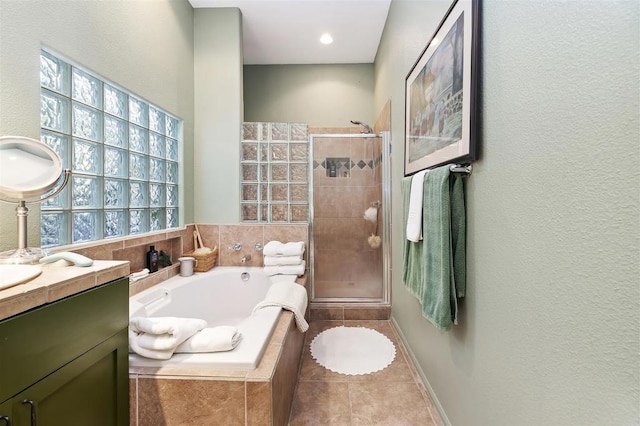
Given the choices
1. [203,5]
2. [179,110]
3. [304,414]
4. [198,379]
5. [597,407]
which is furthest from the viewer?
[203,5]

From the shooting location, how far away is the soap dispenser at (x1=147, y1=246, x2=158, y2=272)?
6.77 feet

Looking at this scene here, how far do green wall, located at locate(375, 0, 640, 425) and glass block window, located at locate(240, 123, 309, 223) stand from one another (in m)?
1.83

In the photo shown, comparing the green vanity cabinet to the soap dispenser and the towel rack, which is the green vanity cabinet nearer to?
the soap dispenser

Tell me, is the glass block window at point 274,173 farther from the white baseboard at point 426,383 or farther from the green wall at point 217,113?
the white baseboard at point 426,383

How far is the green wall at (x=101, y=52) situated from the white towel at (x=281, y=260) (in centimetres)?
83

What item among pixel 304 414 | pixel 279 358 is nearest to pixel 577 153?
pixel 279 358

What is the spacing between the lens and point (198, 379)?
3.54ft

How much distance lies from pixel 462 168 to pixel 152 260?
82.1 inches

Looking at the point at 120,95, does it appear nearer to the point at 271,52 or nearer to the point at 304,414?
the point at 271,52

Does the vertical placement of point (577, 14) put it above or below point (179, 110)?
below

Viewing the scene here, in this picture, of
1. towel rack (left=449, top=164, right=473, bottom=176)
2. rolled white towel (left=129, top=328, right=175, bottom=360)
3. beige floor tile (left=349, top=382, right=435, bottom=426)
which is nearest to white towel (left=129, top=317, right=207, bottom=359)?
rolled white towel (left=129, top=328, right=175, bottom=360)

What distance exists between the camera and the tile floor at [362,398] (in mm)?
1454

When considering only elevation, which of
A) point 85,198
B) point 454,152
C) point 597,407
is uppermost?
point 454,152

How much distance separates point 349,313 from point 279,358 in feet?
4.97
